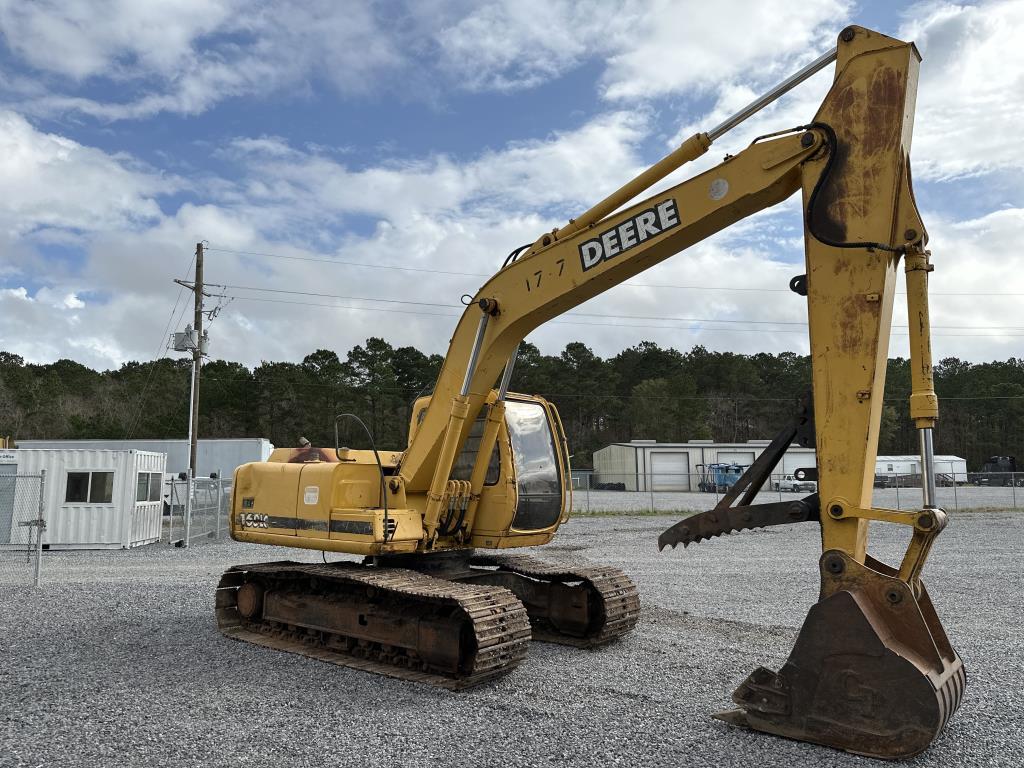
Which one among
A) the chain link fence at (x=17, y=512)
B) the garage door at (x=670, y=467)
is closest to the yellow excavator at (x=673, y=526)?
the chain link fence at (x=17, y=512)

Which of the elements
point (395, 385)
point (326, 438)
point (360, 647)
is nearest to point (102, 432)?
point (326, 438)

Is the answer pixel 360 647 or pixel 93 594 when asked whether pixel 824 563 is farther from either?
pixel 93 594

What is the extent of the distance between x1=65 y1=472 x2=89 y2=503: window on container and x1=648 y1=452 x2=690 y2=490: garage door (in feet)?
127

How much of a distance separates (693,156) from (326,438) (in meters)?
65.9

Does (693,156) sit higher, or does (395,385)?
(395,385)

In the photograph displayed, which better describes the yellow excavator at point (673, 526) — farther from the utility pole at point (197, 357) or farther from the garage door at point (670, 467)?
the garage door at point (670, 467)

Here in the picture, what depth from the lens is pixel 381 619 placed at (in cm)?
732

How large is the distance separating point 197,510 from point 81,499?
4548 mm

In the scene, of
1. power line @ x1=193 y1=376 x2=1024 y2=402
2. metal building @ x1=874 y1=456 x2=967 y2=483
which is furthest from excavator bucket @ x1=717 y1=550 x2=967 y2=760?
power line @ x1=193 y1=376 x2=1024 y2=402

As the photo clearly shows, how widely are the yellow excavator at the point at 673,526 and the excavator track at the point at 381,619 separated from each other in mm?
23

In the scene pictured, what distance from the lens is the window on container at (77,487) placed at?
59.5 ft

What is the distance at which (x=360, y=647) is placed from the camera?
750 cm

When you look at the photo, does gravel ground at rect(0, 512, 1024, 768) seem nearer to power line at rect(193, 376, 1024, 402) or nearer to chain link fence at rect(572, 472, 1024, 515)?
chain link fence at rect(572, 472, 1024, 515)

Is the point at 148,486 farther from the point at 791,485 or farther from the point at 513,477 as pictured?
the point at 791,485
